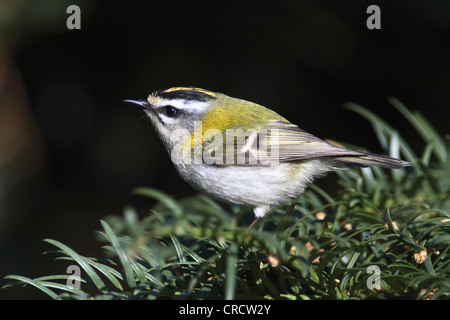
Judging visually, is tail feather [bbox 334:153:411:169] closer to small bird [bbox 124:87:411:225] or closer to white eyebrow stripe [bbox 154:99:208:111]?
small bird [bbox 124:87:411:225]

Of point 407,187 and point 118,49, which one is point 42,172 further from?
point 407,187

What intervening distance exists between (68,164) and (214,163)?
3.00 feet

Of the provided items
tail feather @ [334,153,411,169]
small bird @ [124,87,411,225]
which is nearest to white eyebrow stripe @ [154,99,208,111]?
small bird @ [124,87,411,225]

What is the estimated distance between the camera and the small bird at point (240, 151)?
52.7 inches

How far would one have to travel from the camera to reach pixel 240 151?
1.39 meters

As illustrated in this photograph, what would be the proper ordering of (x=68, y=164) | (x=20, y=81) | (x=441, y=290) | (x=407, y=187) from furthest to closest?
1. (x=68, y=164)
2. (x=20, y=81)
3. (x=407, y=187)
4. (x=441, y=290)

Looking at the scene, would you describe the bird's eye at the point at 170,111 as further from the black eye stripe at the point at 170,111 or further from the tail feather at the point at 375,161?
the tail feather at the point at 375,161

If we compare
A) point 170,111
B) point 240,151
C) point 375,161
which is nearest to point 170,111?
point 170,111

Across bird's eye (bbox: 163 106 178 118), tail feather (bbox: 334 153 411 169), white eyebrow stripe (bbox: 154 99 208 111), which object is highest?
white eyebrow stripe (bbox: 154 99 208 111)

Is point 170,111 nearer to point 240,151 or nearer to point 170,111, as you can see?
point 170,111

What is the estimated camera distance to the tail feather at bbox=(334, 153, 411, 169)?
4.00ft

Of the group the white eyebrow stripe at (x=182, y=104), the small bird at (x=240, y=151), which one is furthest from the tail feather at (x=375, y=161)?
the white eyebrow stripe at (x=182, y=104)
